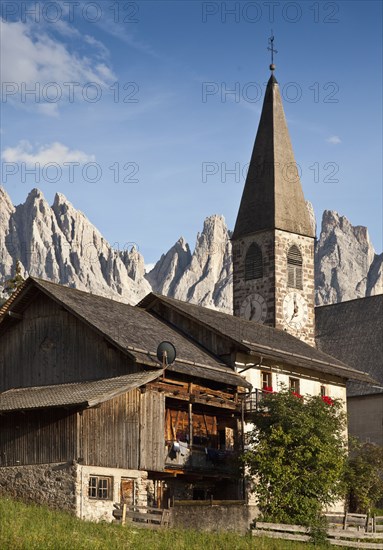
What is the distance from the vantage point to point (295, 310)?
66625 mm

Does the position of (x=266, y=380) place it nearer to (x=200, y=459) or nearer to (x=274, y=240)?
(x=200, y=459)

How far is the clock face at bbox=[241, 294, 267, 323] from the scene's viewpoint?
6569cm

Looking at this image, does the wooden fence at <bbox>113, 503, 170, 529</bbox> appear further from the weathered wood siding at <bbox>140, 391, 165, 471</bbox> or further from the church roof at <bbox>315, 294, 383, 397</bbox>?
the church roof at <bbox>315, 294, 383, 397</bbox>

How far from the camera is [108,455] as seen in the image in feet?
124

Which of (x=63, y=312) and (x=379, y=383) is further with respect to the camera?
(x=379, y=383)

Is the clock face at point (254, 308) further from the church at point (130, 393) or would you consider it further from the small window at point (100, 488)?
the small window at point (100, 488)

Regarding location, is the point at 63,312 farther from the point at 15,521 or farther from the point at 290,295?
the point at 290,295

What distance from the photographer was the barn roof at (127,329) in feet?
134

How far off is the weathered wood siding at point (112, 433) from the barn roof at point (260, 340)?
902 centimetres

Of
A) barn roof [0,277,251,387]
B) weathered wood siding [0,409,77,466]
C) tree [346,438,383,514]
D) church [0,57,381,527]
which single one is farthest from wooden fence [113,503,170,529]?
tree [346,438,383,514]

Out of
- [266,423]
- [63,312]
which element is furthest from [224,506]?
[63,312]

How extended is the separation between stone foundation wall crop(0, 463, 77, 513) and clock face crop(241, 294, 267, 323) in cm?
3030

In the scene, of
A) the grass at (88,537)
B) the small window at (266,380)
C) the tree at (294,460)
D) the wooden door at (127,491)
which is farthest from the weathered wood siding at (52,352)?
the small window at (266,380)

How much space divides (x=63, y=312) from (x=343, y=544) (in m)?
15.9
